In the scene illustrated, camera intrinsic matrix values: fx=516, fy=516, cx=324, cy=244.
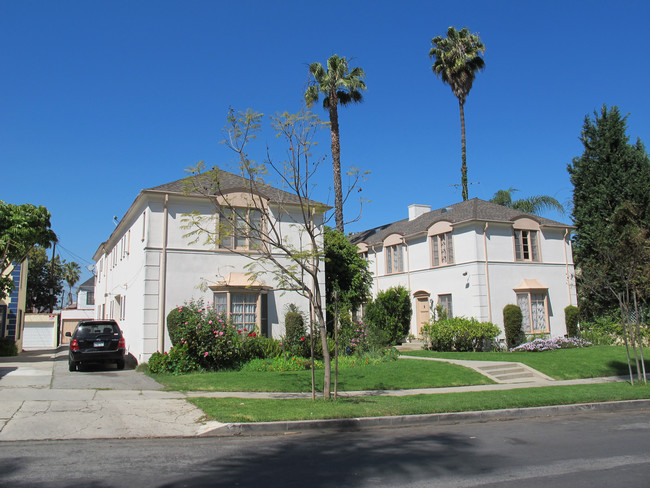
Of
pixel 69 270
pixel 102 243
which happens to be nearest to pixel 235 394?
pixel 102 243

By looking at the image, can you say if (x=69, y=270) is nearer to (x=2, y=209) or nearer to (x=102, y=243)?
(x=102, y=243)

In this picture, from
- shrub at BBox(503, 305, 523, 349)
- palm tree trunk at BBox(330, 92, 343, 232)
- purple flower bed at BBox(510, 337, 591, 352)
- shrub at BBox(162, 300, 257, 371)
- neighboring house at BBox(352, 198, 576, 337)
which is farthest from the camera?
palm tree trunk at BBox(330, 92, 343, 232)

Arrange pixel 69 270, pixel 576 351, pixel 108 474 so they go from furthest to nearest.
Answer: pixel 69 270
pixel 576 351
pixel 108 474

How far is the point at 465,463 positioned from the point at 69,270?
65567 millimetres

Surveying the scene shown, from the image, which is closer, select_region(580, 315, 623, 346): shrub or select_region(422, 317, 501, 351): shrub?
select_region(422, 317, 501, 351): shrub

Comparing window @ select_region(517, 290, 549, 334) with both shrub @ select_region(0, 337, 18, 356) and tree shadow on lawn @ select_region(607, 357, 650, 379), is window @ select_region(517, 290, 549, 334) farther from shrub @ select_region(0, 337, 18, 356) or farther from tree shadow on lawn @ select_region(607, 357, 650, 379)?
shrub @ select_region(0, 337, 18, 356)

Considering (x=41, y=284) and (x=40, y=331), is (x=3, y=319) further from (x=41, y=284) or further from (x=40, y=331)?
(x=41, y=284)

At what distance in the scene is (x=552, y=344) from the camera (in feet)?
73.3

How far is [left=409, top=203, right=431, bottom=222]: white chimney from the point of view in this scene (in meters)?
30.7

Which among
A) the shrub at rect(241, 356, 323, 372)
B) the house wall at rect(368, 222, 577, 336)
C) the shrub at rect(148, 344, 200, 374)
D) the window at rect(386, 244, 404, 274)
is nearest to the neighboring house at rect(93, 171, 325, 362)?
the shrub at rect(148, 344, 200, 374)

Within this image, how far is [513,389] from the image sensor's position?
13.5m

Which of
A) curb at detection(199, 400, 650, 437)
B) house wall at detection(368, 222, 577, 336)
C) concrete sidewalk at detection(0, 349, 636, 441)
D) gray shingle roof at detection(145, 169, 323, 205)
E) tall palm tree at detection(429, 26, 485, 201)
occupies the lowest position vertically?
curb at detection(199, 400, 650, 437)

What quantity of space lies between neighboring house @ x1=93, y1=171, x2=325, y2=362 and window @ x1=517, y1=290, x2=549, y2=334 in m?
11.3

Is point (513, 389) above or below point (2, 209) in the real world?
below
